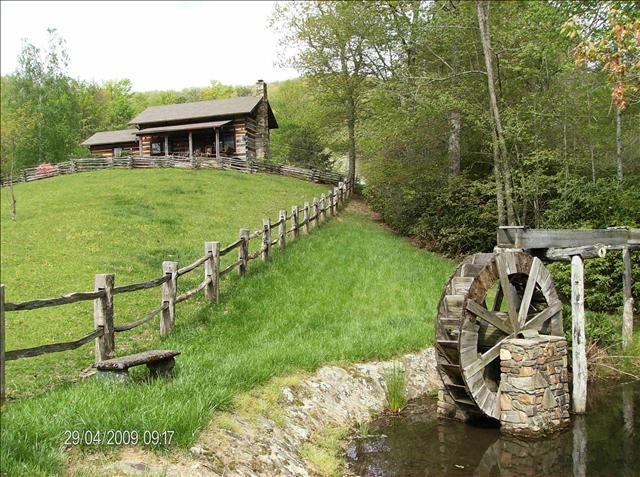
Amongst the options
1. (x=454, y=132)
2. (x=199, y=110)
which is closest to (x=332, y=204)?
(x=454, y=132)

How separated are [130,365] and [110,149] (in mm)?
42414

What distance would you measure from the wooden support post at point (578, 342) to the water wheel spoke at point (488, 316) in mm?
1148

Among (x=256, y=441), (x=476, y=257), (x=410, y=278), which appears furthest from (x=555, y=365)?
(x=410, y=278)

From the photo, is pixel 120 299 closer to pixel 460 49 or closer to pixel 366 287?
pixel 366 287

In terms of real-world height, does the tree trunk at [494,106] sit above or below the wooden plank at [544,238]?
above

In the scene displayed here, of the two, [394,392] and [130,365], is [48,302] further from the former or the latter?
[394,392]

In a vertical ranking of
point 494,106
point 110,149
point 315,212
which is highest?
point 110,149

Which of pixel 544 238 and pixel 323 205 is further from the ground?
pixel 323 205

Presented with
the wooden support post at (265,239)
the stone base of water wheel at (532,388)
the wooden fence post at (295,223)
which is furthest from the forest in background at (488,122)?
the wooden support post at (265,239)

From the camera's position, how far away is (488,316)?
874cm

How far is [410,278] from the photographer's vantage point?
14461 mm

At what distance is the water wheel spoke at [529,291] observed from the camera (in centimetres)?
923

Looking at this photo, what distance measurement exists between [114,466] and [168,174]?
1122 inches

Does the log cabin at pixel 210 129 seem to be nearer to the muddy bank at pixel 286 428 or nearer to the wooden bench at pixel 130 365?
the muddy bank at pixel 286 428
